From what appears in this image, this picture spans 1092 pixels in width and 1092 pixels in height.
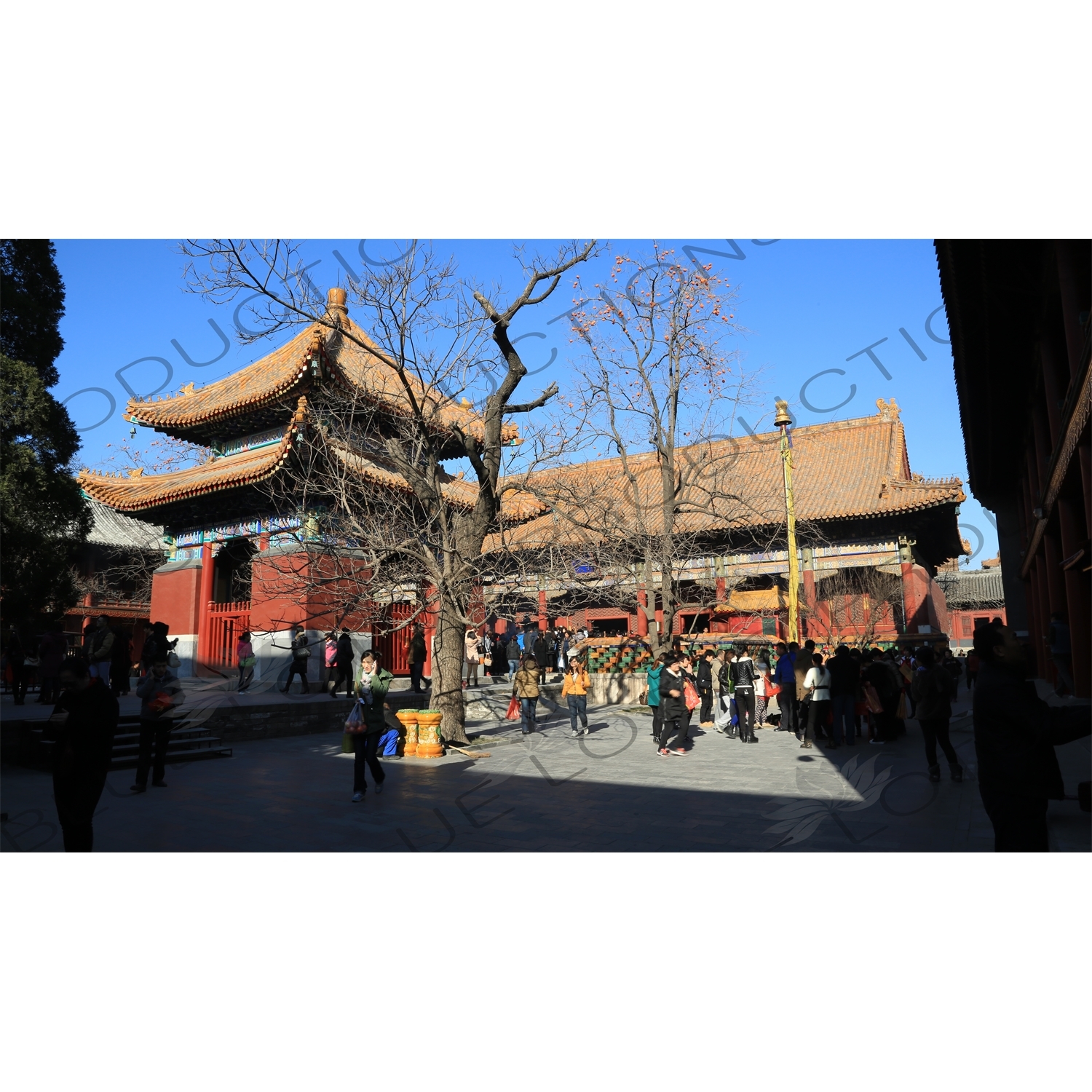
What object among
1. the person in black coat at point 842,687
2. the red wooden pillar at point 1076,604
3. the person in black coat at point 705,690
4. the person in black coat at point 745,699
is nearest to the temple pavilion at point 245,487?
the person in black coat at point 705,690

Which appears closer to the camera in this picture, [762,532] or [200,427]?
[200,427]

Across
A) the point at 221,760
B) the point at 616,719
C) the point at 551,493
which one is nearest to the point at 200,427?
the point at 551,493

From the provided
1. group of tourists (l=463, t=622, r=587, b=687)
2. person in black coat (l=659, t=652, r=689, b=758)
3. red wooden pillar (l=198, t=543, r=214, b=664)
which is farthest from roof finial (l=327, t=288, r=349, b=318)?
person in black coat (l=659, t=652, r=689, b=758)

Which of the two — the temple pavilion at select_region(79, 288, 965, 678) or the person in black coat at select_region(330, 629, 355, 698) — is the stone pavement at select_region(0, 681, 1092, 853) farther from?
the person in black coat at select_region(330, 629, 355, 698)

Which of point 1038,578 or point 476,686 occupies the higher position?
point 1038,578

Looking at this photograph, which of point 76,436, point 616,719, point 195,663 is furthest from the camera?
point 195,663

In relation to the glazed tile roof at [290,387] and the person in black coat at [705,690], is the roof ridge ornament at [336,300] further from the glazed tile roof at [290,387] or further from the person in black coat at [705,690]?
the person in black coat at [705,690]

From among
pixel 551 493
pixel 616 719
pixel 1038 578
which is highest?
pixel 551 493

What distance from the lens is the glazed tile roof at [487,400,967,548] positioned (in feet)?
80.7

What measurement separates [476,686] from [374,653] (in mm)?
11164

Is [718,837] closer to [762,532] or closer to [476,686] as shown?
[476,686]

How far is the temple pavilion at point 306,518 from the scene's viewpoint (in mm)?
15594

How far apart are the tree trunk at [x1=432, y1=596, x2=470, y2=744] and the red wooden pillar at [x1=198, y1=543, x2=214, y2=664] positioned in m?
8.31

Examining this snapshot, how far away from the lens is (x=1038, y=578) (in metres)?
16.6
